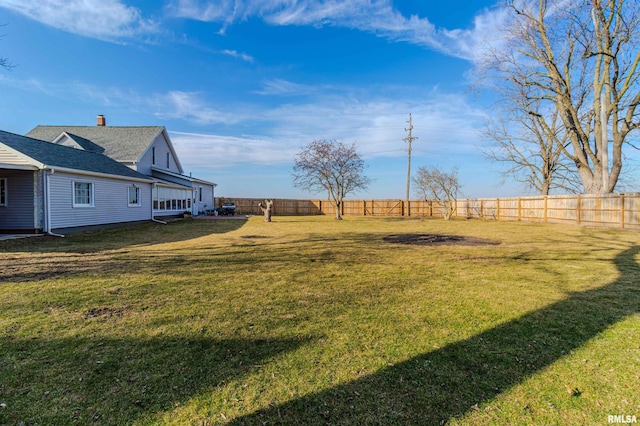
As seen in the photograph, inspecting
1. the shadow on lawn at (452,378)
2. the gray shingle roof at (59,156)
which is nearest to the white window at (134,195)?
the gray shingle roof at (59,156)

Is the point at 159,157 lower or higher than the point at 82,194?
higher

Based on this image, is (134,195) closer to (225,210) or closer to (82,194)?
(82,194)

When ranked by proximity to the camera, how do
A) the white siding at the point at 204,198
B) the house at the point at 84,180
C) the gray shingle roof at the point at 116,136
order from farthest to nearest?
1. the white siding at the point at 204,198
2. the gray shingle roof at the point at 116,136
3. the house at the point at 84,180

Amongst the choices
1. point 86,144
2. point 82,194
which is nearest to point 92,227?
point 82,194

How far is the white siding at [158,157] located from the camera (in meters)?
20.4

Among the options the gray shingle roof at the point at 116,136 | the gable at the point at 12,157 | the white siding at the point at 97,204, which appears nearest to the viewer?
the gable at the point at 12,157

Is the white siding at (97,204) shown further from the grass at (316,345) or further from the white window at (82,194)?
the grass at (316,345)

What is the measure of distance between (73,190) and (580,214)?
24230 mm

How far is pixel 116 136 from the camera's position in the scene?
21.8m

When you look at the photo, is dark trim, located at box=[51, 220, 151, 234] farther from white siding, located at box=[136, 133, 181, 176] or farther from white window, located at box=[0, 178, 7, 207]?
white siding, located at box=[136, 133, 181, 176]

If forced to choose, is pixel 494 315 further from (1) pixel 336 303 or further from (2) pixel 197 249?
(2) pixel 197 249

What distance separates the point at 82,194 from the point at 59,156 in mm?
1864

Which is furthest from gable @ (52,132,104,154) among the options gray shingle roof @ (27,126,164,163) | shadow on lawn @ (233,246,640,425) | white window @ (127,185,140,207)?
shadow on lawn @ (233,246,640,425)

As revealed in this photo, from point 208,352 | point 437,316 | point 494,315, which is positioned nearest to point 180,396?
point 208,352
